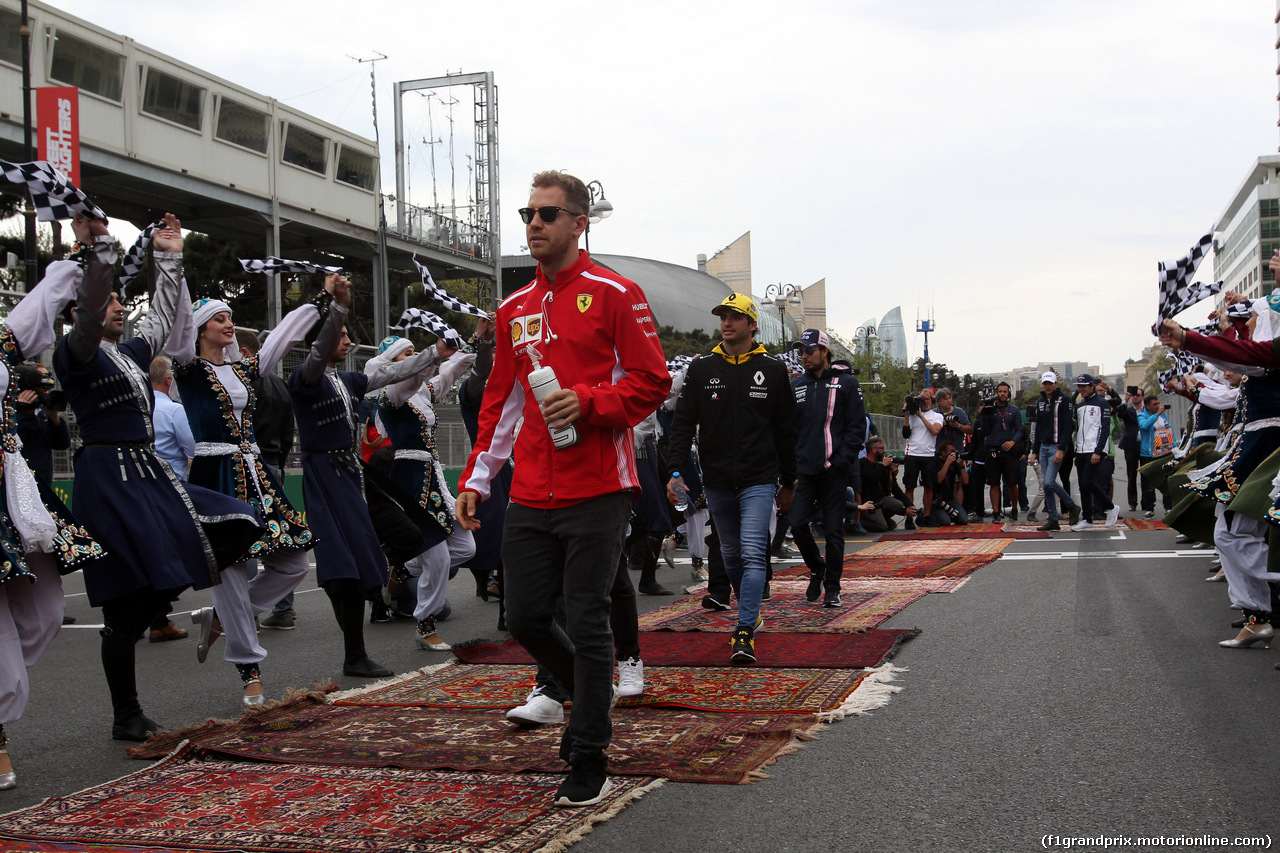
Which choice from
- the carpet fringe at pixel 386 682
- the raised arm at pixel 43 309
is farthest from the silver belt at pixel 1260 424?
the raised arm at pixel 43 309

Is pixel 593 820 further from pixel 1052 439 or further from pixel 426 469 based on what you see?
pixel 1052 439

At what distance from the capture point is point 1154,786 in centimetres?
384

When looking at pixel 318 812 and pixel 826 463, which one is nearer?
pixel 318 812

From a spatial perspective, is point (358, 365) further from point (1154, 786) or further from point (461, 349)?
point (1154, 786)

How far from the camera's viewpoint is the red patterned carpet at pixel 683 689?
17.2ft

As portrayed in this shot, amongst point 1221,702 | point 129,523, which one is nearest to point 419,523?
point 129,523

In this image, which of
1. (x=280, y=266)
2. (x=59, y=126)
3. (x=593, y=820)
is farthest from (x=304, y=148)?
(x=593, y=820)

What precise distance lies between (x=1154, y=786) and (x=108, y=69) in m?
30.1

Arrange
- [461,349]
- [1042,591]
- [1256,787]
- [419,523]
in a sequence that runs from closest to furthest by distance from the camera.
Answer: [1256,787] < [419,523] < [461,349] < [1042,591]

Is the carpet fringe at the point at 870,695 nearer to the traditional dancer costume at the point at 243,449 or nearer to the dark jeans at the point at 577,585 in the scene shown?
the dark jeans at the point at 577,585

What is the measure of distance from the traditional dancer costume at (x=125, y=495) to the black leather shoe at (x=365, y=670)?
1224 mm

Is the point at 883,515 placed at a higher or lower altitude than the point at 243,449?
lower

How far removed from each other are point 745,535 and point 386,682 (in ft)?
7.16

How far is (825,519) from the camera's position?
8.65 m
